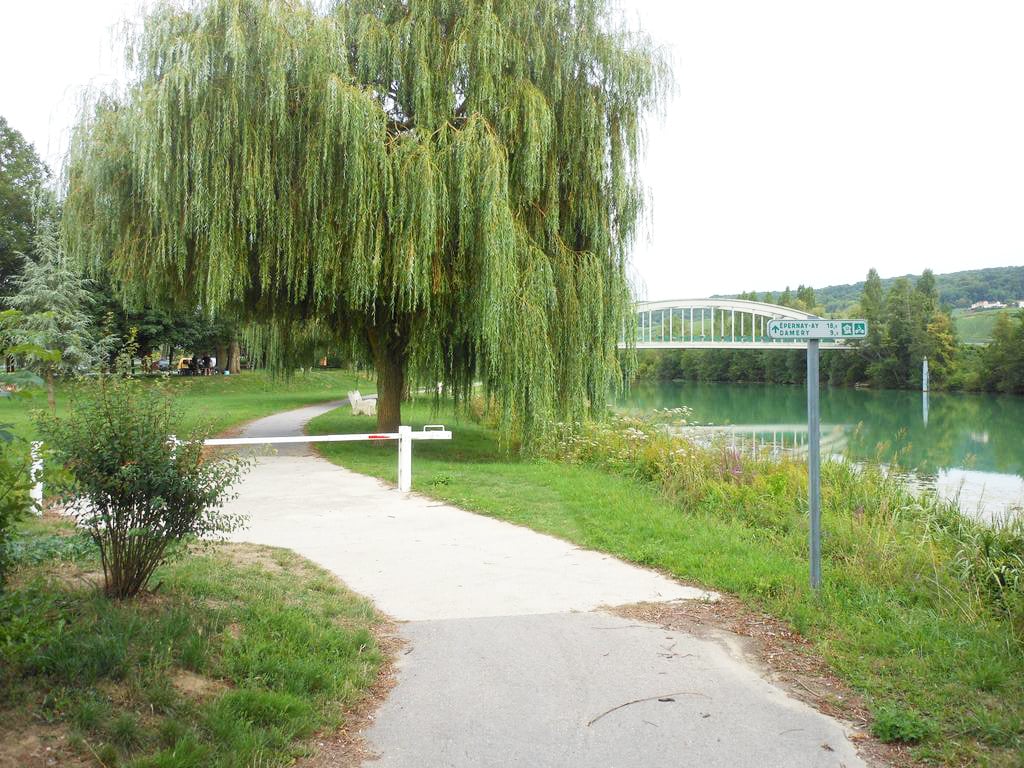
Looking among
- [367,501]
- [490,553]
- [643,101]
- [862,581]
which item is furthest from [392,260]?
[862,581]

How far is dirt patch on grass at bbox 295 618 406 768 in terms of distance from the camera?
3.24 meters

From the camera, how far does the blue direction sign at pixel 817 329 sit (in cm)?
514

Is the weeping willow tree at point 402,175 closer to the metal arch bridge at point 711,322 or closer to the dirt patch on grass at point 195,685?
the dirt patch on grass at point 195,685

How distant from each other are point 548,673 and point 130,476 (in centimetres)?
250

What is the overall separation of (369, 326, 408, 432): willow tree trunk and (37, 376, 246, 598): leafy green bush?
1075 cm

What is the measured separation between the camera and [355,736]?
347 centimetres

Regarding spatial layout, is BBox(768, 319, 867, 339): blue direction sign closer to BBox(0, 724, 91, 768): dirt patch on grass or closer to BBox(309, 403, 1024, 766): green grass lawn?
BBox(309, 403, 1024, 766): green grass lawn

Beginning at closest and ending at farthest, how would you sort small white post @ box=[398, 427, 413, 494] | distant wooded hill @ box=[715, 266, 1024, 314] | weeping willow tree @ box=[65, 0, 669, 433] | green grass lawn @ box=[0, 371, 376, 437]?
small white post @ box=[398, 427, 413, 494] < weeping willow tree @ box=[65, 0, 669, 433] < green grass lawn @ box=[0, 371, 376, 437] < distant wooded hill @ box=[715, 266, 1024, 314]

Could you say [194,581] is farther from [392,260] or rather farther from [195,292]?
[195,292]

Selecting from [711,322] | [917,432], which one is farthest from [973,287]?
[917,432]

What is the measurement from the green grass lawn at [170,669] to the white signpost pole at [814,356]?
3.01 meters

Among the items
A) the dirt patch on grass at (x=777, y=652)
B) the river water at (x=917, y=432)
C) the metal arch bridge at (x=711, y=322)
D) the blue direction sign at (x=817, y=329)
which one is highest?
the metal arch bridge at (x=711, y=322)

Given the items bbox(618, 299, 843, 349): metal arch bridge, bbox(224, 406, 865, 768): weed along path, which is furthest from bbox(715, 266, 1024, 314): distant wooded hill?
bbox(224, 406, 865, 768): weed along path

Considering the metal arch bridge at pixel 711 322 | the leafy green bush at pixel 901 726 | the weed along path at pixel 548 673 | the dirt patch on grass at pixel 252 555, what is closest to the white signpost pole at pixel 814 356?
the weed along path at pixel 548 673
